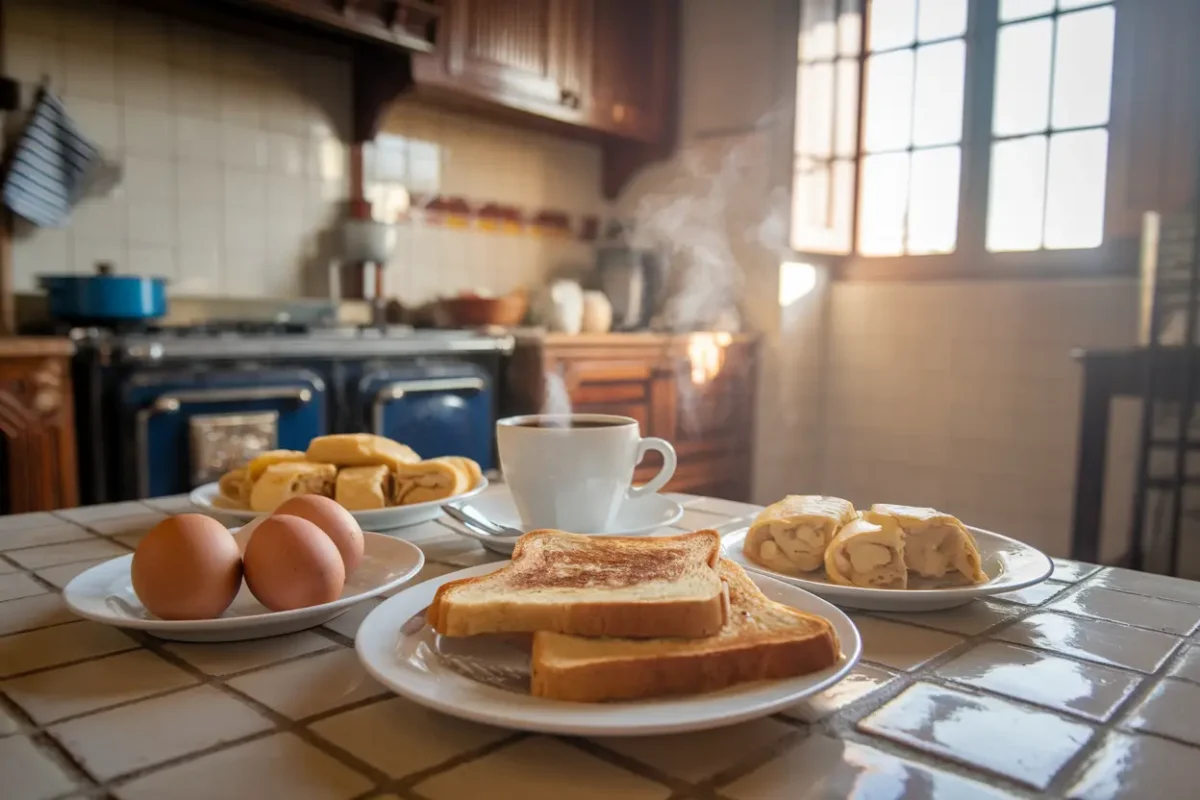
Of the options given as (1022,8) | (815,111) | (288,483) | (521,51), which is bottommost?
(288,483)

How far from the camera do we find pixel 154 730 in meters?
0.48

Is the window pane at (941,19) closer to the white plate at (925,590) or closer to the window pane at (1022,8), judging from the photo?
the window pane at (1022,8)

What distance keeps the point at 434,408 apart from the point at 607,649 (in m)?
2.21

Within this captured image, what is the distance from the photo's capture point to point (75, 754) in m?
0.45

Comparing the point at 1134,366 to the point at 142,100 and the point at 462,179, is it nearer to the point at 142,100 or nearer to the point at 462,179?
the point at 462,179

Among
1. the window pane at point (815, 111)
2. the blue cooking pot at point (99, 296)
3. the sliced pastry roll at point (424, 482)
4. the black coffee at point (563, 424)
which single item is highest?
the window pane at point (815, 111)

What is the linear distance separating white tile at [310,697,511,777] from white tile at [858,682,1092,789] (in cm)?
22

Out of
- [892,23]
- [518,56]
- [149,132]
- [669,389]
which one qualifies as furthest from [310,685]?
[892,23]

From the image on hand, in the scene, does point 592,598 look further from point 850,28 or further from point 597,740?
point 850,28

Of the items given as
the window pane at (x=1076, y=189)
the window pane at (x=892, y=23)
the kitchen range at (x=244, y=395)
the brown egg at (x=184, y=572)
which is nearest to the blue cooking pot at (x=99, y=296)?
the kitchen range at (x=244, y=395)

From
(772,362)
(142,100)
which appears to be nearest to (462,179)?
(142,100)

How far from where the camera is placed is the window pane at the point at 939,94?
342 cm

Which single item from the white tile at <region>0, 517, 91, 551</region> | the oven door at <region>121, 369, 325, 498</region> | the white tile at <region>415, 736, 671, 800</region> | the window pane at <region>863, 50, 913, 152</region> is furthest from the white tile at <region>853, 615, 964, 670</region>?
the window pane at <region>863, 50, 913, 152</region>

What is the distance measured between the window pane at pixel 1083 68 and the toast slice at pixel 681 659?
10.7 feet
